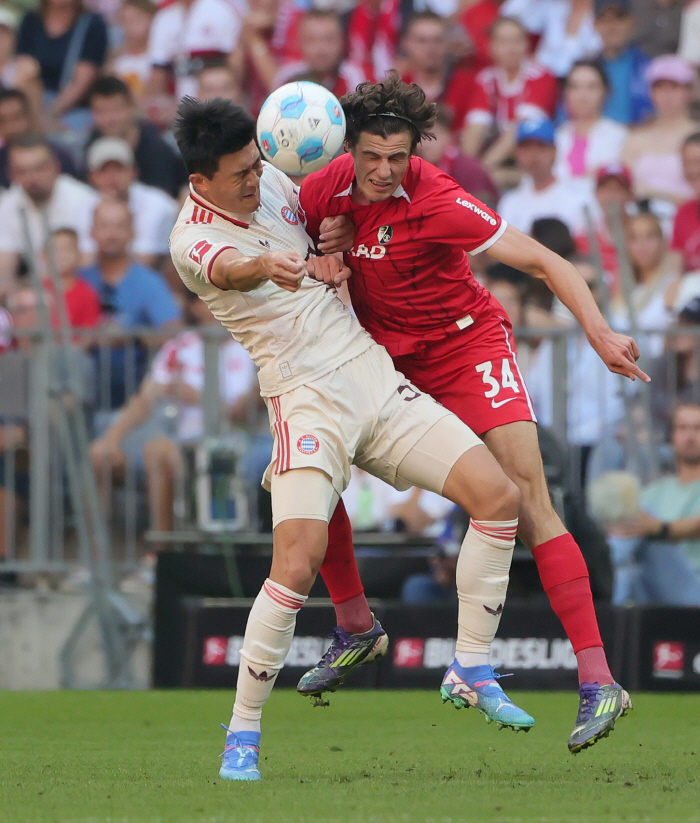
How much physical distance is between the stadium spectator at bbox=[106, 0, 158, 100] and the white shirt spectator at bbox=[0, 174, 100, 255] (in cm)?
192

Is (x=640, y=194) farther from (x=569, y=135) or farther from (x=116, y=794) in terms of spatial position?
(x=116, y=794)

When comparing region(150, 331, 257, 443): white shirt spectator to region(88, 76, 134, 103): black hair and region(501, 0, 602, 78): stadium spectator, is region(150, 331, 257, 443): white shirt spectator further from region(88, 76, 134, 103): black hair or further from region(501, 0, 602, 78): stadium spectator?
region(501, 0, 602, 78): stadium spectator

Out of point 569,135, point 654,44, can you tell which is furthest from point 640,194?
point 654,44

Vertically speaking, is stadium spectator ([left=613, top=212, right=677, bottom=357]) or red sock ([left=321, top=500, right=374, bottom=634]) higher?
stadium spectator ([left=613, top=212, right=677, bottom=357])

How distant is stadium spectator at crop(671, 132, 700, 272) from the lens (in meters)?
10.7

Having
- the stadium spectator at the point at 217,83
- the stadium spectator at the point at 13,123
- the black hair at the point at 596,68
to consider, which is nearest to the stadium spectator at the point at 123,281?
the stadium spectator at the point at 13,123

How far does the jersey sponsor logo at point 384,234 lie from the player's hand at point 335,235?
12cm

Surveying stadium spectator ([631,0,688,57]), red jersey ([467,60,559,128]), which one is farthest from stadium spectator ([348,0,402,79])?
stadium spectator ([631,0,688,57])

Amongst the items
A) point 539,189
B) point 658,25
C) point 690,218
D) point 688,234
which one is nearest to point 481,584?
point 688,234

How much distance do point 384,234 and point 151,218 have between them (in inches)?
271

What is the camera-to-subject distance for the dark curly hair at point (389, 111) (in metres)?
5.08

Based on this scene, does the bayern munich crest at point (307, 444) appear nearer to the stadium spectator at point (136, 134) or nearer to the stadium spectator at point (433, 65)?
the stadium spectator at point (136, 134)

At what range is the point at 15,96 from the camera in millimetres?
12906

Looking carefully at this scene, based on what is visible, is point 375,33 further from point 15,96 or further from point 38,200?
point 38,200
